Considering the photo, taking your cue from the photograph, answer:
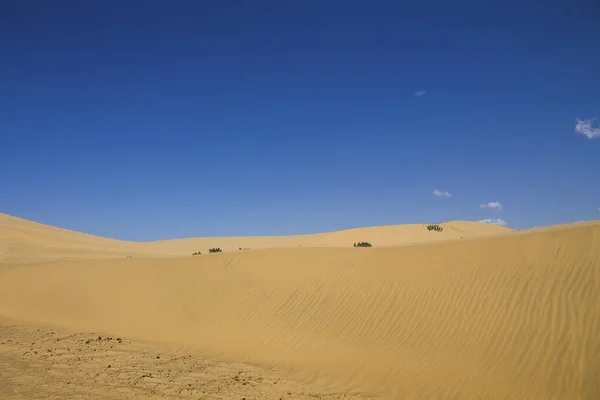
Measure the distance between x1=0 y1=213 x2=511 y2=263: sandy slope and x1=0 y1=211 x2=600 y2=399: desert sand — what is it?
68.8 ft

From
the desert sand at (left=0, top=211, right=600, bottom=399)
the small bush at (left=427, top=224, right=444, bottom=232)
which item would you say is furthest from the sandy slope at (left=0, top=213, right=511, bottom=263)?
the desert sand at (left=0, top=211, right=600, bottom=399)

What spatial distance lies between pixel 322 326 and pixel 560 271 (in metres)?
6.16

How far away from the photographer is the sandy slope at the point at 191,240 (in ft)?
119

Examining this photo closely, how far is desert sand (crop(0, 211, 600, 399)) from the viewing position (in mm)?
7609

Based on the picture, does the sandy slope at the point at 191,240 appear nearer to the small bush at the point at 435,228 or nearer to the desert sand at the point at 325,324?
the small bush at the point at 435,228

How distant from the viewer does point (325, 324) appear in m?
11.2

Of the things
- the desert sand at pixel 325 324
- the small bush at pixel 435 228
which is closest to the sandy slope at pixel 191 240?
the small bush at pixel 435 228

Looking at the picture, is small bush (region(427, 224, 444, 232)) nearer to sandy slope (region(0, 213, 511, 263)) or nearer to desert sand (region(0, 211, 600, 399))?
sandy slope (region(0, 213, 511, 263))

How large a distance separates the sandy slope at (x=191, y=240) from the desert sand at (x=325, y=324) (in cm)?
2097

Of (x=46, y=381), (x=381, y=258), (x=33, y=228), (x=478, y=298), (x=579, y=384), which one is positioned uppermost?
(x=33, y=228)

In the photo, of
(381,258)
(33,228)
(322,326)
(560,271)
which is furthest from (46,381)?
(33,228)

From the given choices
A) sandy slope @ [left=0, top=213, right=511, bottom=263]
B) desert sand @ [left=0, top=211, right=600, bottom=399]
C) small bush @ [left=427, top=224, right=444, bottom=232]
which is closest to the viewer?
desert sand @ [left=0, top=211, right=600, bottom=399]

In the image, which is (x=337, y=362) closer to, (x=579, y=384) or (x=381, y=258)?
(x=579, y=384)

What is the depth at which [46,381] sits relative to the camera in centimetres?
692
